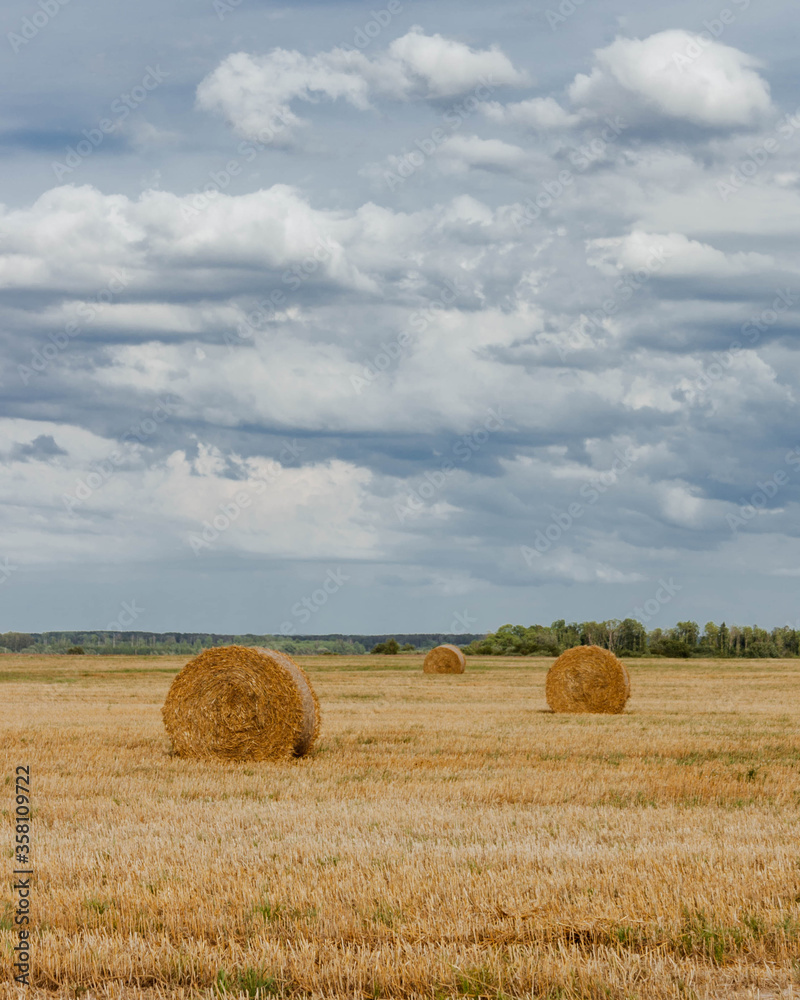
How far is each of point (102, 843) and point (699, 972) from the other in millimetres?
5547

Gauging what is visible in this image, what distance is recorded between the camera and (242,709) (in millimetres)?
17016

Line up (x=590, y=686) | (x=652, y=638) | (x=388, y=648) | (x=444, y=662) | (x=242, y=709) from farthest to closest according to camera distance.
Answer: (x=652, y=638) < (x=388, y=648) < (x=444, y=662) < (x=590, y=686) < (x=242, y=709)

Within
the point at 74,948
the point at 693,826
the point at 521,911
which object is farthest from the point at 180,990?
the point at 693,826

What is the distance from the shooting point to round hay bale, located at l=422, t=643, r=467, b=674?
2018 inches

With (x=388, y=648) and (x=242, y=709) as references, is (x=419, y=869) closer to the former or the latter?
(x=242, y=709)

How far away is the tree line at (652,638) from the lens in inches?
3885

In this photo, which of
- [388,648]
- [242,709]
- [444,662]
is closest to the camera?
[242,709]

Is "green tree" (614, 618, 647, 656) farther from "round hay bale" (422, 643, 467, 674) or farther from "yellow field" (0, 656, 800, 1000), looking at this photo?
"yellow field" (0, 656, 800, 1000)

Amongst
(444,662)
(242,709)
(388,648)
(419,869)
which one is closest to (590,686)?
(242,709)

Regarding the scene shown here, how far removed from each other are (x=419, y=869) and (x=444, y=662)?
4414 cm

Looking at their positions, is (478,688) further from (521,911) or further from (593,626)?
(593,626)

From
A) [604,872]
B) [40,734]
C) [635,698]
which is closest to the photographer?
[604,872]

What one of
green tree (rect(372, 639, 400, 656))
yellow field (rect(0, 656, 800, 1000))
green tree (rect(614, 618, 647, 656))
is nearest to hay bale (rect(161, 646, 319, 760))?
yellow field (rect(0, 656, 800, 1000))

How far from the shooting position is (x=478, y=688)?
37531mm
